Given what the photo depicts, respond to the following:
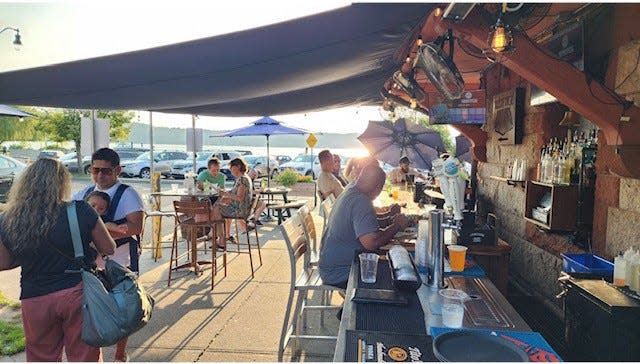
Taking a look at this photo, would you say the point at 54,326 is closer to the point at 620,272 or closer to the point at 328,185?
the point at 620,272

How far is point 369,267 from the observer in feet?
7.45

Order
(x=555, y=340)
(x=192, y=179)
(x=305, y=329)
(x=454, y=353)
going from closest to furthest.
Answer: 1. (x=454, y=353)
2. (x=555, y=340)
3. (x=305, y=329)
4. (x=192, y=179)

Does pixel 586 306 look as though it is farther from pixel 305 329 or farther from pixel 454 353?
pixel 305 329

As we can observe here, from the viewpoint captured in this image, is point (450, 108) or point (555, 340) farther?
point (450, 108)

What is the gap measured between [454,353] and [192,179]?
5899 millimetres

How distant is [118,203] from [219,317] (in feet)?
5.28

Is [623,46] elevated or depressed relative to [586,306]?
elevated

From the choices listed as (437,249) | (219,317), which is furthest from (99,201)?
(437,249)

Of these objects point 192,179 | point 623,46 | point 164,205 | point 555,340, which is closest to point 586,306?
point 555,340

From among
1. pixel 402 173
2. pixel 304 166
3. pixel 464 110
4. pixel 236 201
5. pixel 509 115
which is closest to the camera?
pixel 509 115

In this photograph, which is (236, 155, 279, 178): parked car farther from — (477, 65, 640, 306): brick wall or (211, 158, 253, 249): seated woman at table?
(477, 65, 640, 306): brick wall

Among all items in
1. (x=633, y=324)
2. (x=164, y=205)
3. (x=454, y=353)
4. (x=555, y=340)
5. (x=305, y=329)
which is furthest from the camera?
(x=164, y=205)

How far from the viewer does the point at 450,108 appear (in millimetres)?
5488

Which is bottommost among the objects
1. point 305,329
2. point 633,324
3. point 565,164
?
point 305,329
